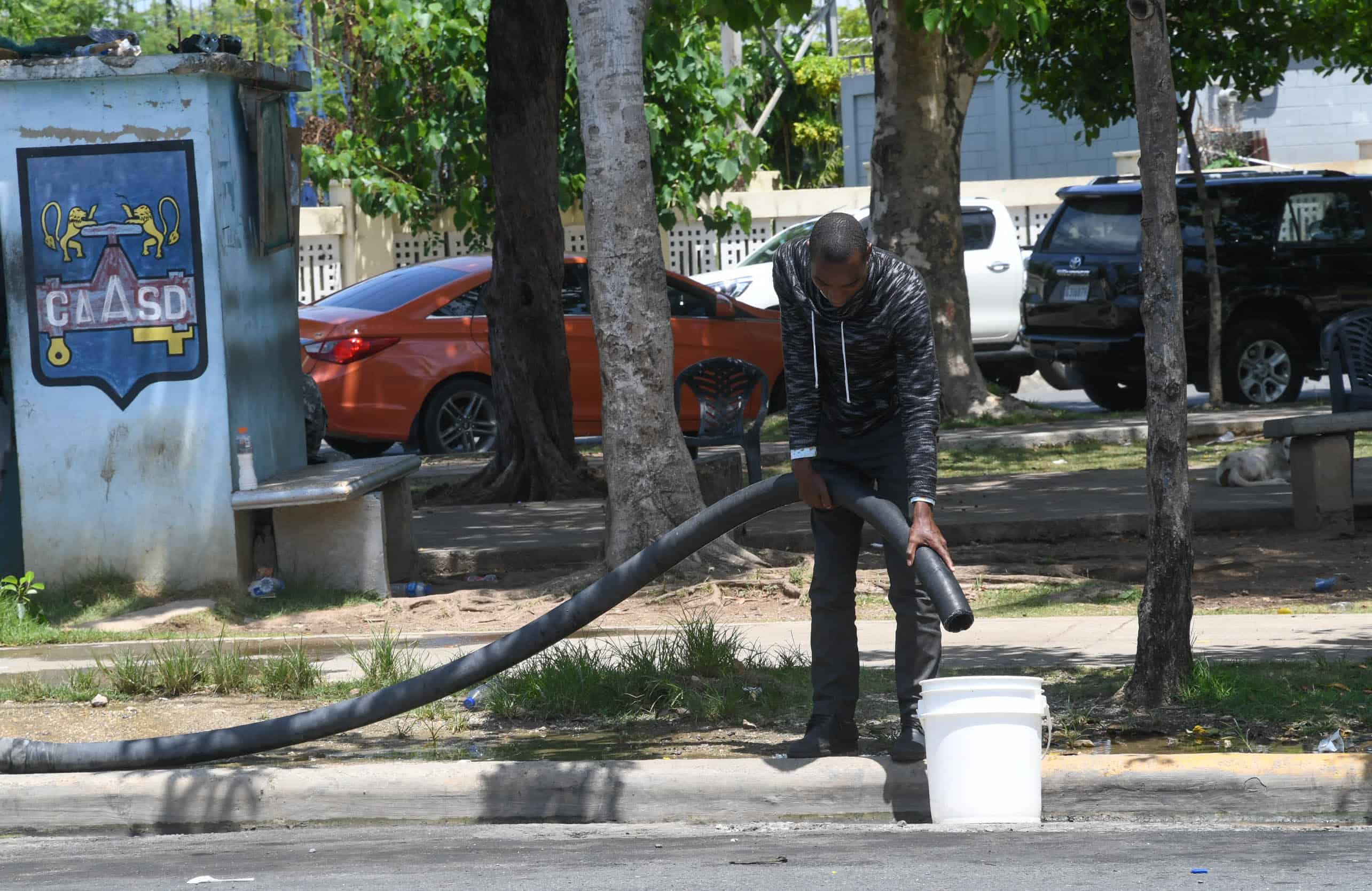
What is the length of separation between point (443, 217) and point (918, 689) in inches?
784

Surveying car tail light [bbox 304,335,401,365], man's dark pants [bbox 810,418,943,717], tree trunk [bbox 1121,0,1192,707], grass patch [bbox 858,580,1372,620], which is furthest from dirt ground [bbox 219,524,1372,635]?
car tail light [bbox 304,335,401,365]

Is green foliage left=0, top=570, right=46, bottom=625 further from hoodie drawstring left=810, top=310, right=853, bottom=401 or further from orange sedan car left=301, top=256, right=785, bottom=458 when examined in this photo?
orange sedan car left=301, top=256, right=785, bottom=458

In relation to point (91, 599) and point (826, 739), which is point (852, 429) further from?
point (91, 599)

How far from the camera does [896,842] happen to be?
5145 mm

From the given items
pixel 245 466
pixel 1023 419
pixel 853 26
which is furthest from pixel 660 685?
pixel 853 26

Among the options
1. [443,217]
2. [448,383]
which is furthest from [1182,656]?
[443,217]

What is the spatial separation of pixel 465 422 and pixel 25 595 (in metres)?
5.95

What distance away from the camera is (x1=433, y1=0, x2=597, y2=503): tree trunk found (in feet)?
38.0

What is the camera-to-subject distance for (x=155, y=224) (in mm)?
8602

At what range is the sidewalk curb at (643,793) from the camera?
535cm

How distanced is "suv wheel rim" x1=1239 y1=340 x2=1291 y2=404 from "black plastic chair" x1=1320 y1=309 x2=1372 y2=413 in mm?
5539

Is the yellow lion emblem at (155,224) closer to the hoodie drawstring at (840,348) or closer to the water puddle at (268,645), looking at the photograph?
the water puddle at (268,645)

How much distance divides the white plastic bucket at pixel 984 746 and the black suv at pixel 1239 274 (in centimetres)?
1118

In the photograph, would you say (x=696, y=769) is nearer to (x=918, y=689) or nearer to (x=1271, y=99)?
(x=918, y=689)
